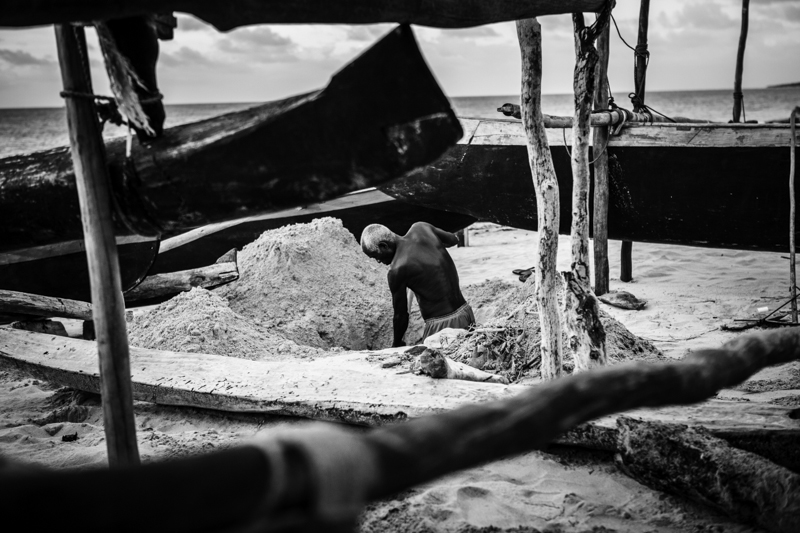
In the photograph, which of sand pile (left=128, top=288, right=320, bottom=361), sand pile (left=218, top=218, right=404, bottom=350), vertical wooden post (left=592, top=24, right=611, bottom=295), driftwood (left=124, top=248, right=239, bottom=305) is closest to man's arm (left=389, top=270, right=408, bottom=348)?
sand pile (left=218, top=218, right=404, bottom=350)

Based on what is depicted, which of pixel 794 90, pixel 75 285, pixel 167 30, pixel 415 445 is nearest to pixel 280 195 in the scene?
pixel 167 30

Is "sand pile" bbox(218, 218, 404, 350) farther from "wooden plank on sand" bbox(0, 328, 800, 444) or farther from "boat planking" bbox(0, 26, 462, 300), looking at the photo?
"boat planking" bbox(0, 26, 462, 300)

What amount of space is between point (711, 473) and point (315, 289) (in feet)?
15.0

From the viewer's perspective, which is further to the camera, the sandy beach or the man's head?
the man's head

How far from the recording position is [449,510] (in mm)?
2393

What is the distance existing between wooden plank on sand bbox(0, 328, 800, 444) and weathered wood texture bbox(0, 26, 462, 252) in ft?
4.77

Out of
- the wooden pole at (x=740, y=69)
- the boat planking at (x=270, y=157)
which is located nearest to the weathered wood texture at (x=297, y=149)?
the boat planking at (x=270, y=157)

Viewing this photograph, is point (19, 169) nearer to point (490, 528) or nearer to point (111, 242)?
point (111, 242)

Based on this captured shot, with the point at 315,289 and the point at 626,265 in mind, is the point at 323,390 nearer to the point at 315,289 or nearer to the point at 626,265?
the point at 315,289

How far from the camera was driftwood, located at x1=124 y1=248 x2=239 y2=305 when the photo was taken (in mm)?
5824

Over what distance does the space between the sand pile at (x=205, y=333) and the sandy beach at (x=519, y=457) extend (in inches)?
30.3

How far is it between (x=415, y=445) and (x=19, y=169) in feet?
6.01

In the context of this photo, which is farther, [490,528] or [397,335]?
[397,335]

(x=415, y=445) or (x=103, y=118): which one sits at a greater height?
(x=103, y=118)
